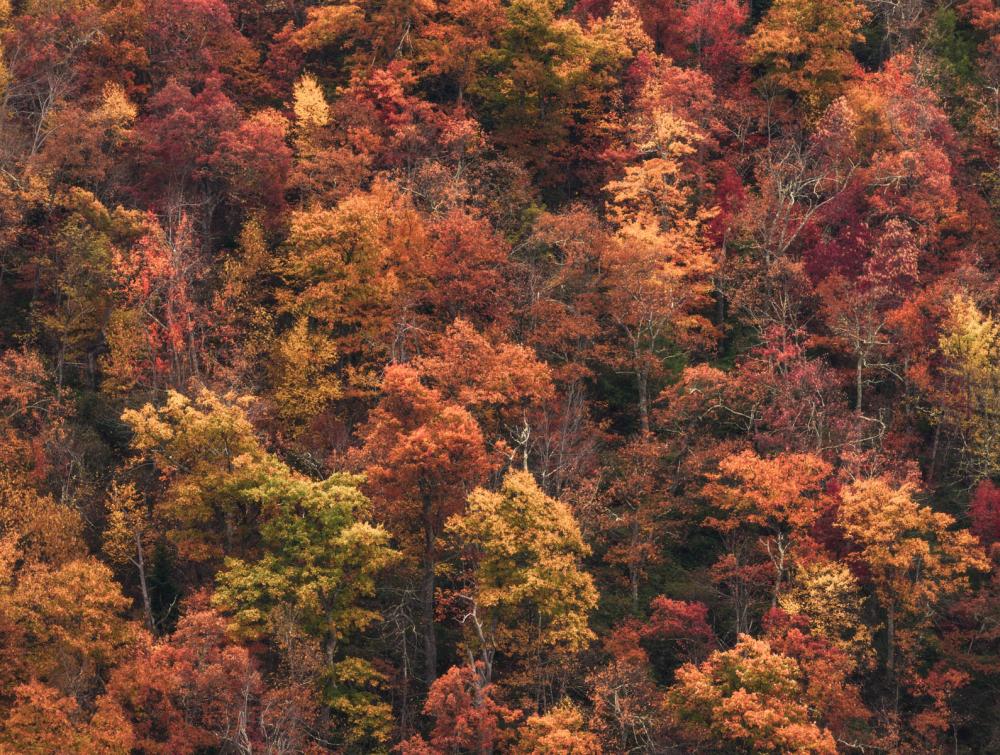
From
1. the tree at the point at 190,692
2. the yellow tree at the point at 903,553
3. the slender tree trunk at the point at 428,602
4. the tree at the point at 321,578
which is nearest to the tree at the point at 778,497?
the yellow tree at the point at 903,553

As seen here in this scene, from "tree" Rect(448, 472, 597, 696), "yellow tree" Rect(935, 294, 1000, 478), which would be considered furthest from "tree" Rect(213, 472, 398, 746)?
"yellow tree" Rect(935, 294, 1000, 478)

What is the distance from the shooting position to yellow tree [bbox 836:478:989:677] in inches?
2084

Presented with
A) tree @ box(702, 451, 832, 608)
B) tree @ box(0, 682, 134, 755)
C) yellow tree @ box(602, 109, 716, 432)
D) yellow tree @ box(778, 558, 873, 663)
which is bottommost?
tree @ box(0, 682, 134, 755)

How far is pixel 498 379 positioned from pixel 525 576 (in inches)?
356

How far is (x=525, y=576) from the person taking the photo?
52656 millimetres

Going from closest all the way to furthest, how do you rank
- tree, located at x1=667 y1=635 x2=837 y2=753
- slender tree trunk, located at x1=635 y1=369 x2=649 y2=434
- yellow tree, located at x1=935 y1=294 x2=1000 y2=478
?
tree, located at x1=667 y1=635 x2=837 y2=753
yellow tree, located at x1=935 y1=294 x2=1000 y2=478
slender tree trunk, located at x1=635 y1=369 x2=649 y2=434

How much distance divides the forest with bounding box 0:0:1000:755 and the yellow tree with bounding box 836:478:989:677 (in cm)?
19

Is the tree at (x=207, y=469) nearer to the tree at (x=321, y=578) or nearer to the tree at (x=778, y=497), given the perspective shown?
the tree at (x=321, y=578)

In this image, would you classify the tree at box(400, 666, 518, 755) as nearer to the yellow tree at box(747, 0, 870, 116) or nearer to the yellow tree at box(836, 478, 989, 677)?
the yellow tree at box(836, 478, 989, 677)

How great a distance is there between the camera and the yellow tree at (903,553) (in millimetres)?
52938

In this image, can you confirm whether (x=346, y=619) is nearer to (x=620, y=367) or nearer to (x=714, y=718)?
(x=714, y=718)

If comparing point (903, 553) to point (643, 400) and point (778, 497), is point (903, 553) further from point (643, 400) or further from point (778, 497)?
point (643, 400)

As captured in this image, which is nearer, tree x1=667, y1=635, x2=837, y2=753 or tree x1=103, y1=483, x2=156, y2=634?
tree x1=667, y1=635, x2=837, y2=753

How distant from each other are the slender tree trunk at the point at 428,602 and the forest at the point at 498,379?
164mm
